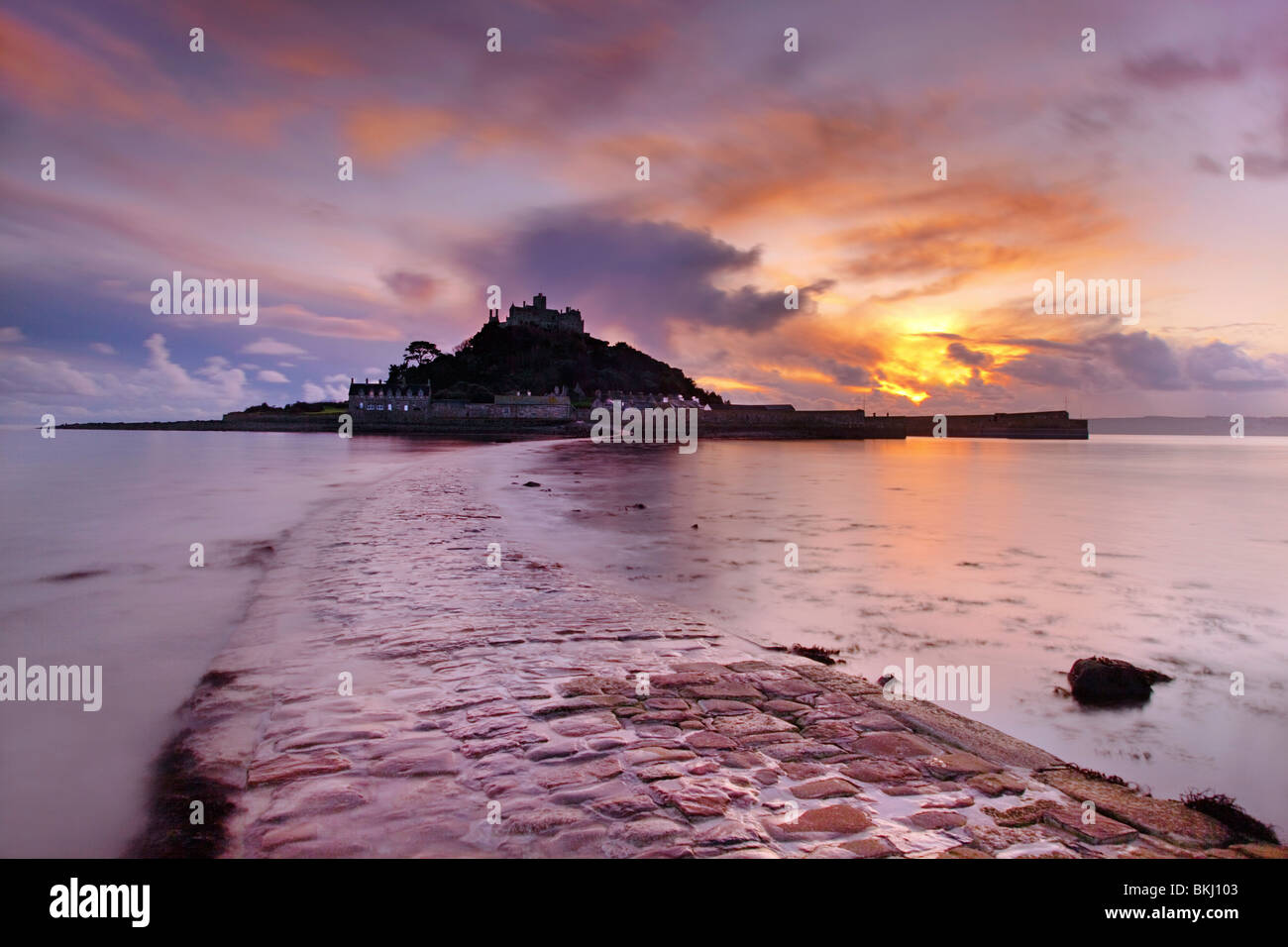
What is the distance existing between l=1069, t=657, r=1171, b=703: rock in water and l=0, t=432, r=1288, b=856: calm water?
231mm

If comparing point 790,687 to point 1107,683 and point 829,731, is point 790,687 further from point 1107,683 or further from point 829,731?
point 1107,683

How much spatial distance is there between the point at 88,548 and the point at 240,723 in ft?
42.5

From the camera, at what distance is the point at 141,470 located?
38.4 m

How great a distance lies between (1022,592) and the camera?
10859 mm

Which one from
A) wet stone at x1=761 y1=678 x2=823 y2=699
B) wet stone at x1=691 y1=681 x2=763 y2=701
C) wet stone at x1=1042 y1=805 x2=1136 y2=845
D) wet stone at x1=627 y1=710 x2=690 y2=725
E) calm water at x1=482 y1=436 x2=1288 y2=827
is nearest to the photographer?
wet stone at x1=1042 y1=805 x2=1136 y2=845

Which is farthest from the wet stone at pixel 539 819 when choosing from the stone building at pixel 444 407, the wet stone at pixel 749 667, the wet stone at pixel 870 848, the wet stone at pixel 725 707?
the stone building at pixel 444 407

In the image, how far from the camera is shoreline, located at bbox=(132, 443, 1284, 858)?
3.19 meters

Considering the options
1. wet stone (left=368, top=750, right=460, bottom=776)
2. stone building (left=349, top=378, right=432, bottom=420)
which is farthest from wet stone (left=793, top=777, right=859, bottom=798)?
stone building (left=349, top=378, right=432, bottom=420)

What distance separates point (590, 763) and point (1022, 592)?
32.6 ft

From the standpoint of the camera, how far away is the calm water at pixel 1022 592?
5613mm

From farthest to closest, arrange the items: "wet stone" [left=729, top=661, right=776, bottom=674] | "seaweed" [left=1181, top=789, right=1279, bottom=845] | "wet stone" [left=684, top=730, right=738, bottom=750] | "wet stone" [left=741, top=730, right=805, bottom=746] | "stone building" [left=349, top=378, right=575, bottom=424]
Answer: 1. "stone building" [left=349, top=378, right=575, bottom=424]
2. "wet stone" [left=729, top=661, right=776, bottom=674]
3. "wet stone" [left=741, top=730, right=805, bottom=746]
4. "wet stone" [left=684, top=730, right=738, bottom=750]
5. "seaweed" [left=1181, top=789, right=1279, bottom=845]

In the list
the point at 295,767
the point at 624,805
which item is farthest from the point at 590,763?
the point at 295,767

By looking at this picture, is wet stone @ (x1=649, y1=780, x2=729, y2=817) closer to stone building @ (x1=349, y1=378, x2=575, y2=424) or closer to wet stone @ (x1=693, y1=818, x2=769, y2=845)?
wet stone @ (x1=693, y1=818, x2=769, y2=845)
